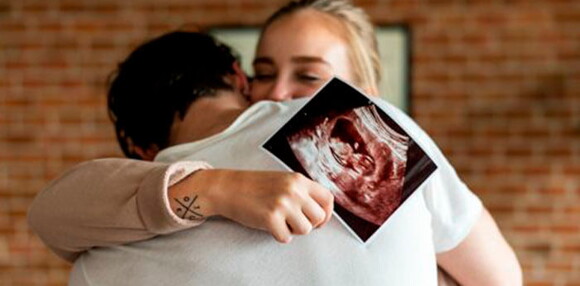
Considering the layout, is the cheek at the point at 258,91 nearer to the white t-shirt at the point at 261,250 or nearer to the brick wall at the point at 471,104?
the white t-shirt at the point at 261,250

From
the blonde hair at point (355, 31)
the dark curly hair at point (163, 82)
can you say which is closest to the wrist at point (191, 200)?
the dark curly hair at point (163, 82)

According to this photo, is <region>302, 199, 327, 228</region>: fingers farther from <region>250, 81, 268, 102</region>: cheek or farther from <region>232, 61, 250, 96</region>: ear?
<region>250, 81, 268, 102</region>: cheek

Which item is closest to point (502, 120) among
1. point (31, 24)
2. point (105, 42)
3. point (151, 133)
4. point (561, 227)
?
point (561, 227)

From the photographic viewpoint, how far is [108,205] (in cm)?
115

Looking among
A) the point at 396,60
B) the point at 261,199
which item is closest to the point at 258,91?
the point at 261,199

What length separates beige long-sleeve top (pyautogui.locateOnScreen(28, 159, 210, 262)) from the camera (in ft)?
3.65

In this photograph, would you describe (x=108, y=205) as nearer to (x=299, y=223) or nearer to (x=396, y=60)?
(x=299, y=223)

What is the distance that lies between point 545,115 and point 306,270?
2.96 m

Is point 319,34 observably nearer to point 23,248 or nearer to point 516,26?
point 516,26

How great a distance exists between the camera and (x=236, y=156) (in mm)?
1200

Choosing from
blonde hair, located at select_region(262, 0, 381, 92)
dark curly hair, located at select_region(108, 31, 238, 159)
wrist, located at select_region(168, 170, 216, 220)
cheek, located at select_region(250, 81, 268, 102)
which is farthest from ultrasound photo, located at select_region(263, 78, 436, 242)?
blonde hair, located at select_region(262, 0, 381, 92)

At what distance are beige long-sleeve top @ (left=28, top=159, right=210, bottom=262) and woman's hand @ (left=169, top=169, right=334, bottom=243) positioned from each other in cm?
2

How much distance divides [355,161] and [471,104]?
111 inches

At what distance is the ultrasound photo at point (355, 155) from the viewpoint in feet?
3.85
